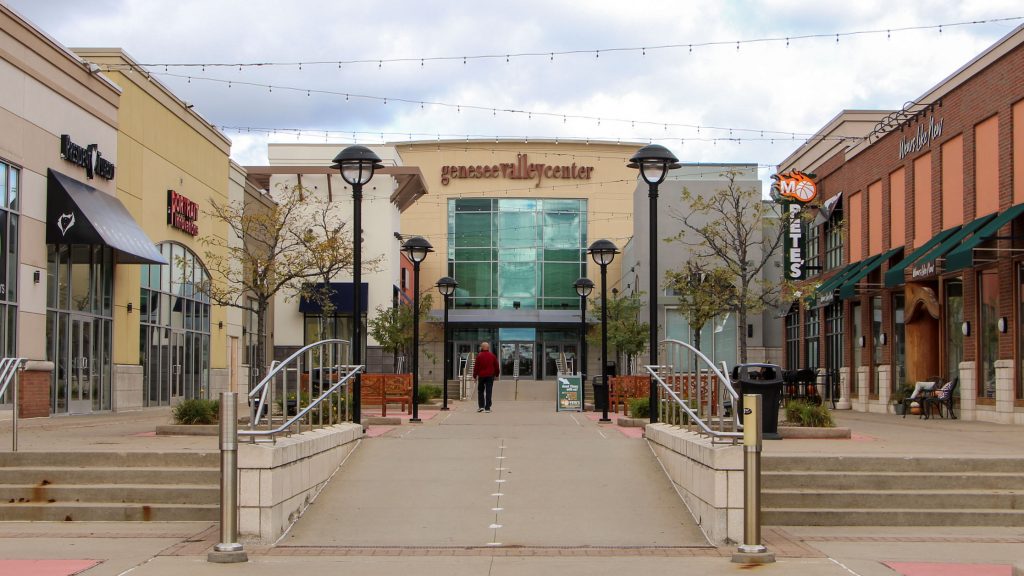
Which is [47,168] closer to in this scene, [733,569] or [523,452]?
[523,452]

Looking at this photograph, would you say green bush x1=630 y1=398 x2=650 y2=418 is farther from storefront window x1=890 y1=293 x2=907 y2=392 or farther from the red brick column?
storefront window x1=890 y1=293 x2=907 y2=392

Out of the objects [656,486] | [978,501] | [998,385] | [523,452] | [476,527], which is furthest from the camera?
[998,385]

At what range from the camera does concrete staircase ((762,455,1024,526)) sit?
36.6ft

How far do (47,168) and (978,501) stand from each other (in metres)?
20.6

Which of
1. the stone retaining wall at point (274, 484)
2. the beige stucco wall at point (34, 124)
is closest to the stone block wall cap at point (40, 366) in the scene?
the beige stucco wall at point (34, 124)

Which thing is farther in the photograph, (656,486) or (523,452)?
(523,452)

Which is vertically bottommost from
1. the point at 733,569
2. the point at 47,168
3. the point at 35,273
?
the point at 733,569

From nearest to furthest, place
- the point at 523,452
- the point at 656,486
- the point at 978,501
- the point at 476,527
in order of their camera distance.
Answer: the point at 476,527 < the point at 978,501 < the point at 656,486 < the point at 523,452

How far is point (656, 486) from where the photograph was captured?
1221cm

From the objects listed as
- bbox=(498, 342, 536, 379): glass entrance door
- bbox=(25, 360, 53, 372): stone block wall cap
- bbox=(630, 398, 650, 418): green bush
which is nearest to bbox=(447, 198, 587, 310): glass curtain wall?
bbox=(498, 342, 536, 379): glass entrance door

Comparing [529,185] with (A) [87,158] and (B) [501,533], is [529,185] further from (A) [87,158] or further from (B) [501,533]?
(B) [501,533]

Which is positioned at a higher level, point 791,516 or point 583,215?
point 583,215

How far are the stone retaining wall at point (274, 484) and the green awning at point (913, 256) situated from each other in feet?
63.5

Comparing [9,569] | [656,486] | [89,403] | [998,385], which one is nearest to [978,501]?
[656,486]
